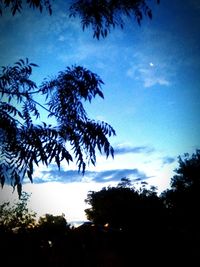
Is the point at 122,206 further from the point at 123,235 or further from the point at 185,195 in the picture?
the point at 123,235

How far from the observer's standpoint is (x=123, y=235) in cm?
1750

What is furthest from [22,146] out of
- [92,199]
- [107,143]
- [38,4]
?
[92,199]

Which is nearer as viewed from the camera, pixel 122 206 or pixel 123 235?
pixel 123 235

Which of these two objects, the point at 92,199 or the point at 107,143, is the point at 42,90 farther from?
the point at 92,199

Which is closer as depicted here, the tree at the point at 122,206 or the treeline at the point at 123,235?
the treeline at the point at 123,235

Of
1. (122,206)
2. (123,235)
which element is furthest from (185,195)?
(123,235)

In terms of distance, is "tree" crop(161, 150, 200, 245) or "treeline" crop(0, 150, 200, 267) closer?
"treeline" crop(0, 150, 200, 267)

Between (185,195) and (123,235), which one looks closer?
(123,235)

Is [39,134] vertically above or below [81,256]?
above

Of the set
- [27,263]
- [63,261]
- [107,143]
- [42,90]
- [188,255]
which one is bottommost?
[188,255]

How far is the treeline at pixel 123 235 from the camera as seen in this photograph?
405 centimetres

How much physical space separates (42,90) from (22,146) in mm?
1329

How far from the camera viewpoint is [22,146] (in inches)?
91.4

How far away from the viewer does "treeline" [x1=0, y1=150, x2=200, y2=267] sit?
4.05m
